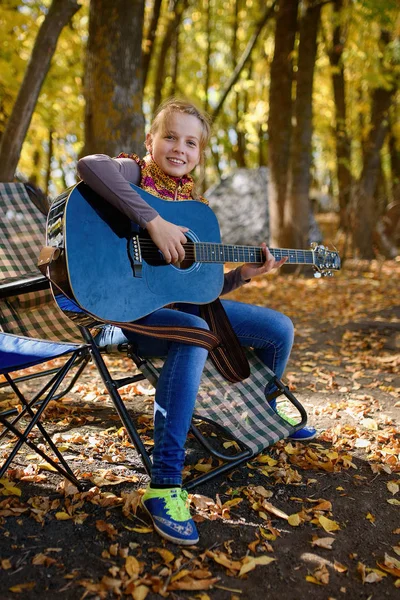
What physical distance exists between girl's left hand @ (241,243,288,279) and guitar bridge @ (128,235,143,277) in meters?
0.75

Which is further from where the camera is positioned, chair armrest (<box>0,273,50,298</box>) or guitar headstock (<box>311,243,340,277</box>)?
guitar headstock (<box>311,243,340,277</box>)

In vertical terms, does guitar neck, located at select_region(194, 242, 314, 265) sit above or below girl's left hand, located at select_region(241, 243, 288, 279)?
above

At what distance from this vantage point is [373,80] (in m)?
10.5

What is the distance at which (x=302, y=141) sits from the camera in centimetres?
951

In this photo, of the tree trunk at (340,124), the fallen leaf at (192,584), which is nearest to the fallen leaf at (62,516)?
the fallen leaf at (192,584)

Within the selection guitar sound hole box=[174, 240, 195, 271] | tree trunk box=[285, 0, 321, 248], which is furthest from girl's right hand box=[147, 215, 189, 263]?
tree trunk box=[285, 0, 321, 248]

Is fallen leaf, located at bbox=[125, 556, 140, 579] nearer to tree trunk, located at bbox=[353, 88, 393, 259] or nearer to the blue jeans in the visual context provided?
the blue jeans

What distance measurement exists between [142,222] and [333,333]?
404 cm

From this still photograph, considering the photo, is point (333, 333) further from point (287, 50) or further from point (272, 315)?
point (287, 50)

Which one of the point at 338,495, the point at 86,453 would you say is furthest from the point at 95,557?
the point at 338,495

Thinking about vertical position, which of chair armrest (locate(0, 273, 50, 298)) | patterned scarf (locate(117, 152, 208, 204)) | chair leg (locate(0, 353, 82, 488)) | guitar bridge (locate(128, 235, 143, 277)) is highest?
patterned scarf (locate(117, 152, 208, 204))

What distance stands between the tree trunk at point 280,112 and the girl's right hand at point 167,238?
7557mm

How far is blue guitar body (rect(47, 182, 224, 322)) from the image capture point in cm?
224

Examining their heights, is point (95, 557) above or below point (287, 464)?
above
